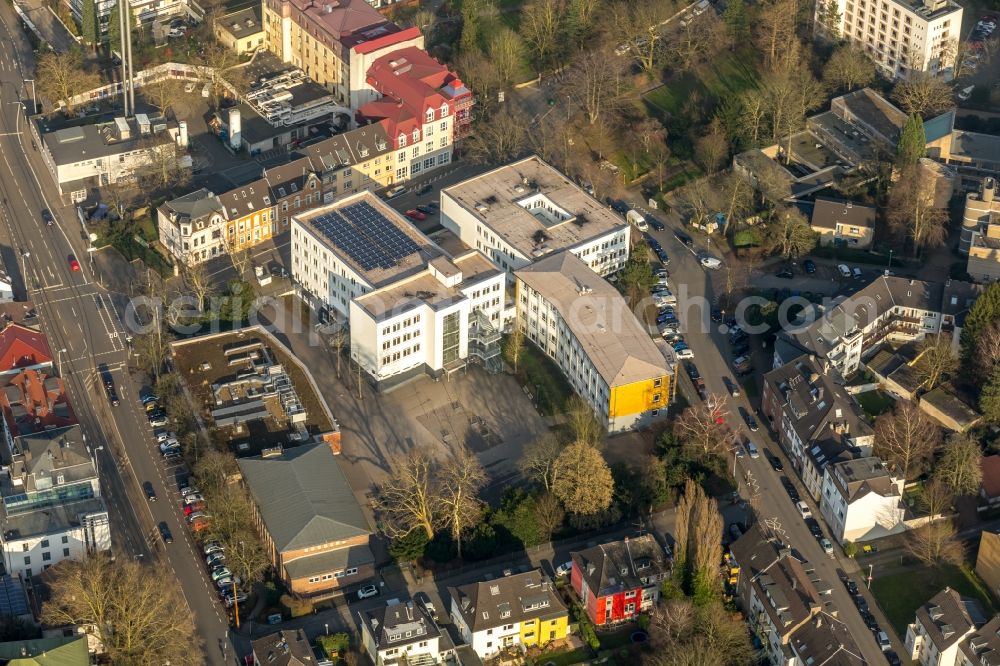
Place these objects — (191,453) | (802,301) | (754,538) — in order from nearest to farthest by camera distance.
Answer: (754,538), (191,453), (802,301)

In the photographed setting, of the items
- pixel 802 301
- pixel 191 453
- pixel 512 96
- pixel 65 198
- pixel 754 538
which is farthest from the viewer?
pixel 512 96

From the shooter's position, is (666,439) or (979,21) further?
(979,21)

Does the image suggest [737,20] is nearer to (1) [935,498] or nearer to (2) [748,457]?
(2) [748,457]

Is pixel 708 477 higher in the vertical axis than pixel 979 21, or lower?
lower

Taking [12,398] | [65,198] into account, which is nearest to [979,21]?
[65,198]

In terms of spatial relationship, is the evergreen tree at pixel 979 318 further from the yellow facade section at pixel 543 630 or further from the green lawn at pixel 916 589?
the yellow facade section at pixel 543 630

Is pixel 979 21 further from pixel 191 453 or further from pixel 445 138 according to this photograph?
pixel 191 453
